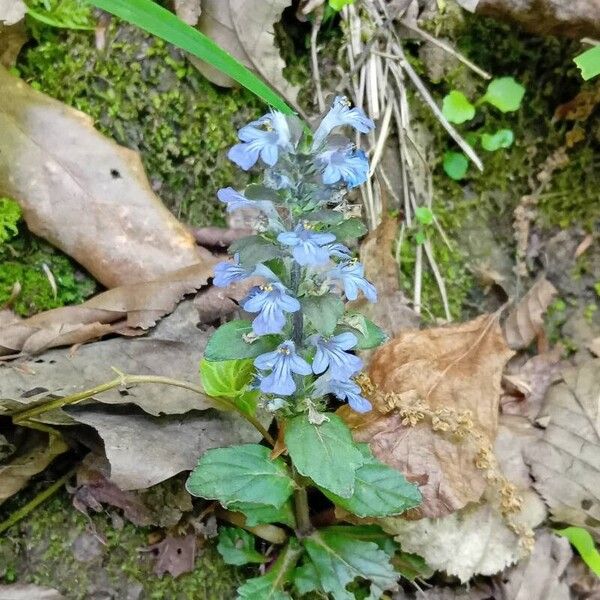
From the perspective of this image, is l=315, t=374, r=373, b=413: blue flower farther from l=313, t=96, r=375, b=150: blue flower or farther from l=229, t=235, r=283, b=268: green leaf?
l=313, t=96, r=375, b=150: blue flower

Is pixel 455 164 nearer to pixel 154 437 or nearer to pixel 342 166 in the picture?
pixel 342 166

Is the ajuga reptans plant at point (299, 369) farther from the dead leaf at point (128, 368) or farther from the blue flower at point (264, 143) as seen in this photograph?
the dead leaf at point (128, 368)

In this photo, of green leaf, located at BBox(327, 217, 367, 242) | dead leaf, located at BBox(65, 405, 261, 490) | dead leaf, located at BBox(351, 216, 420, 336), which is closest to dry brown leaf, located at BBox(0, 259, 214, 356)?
dead leaf, located at BBox(65, 405, 261, 490)

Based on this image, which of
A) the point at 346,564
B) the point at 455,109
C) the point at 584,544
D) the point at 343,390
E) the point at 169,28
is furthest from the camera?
the point at 455,109

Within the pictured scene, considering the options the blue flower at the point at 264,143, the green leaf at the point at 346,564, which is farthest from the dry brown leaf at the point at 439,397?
the blue flower at the point at 264,143

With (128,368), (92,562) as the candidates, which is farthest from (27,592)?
(128,368)

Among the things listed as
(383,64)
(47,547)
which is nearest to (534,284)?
(383,64)

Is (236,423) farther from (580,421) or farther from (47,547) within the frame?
(580,421)
